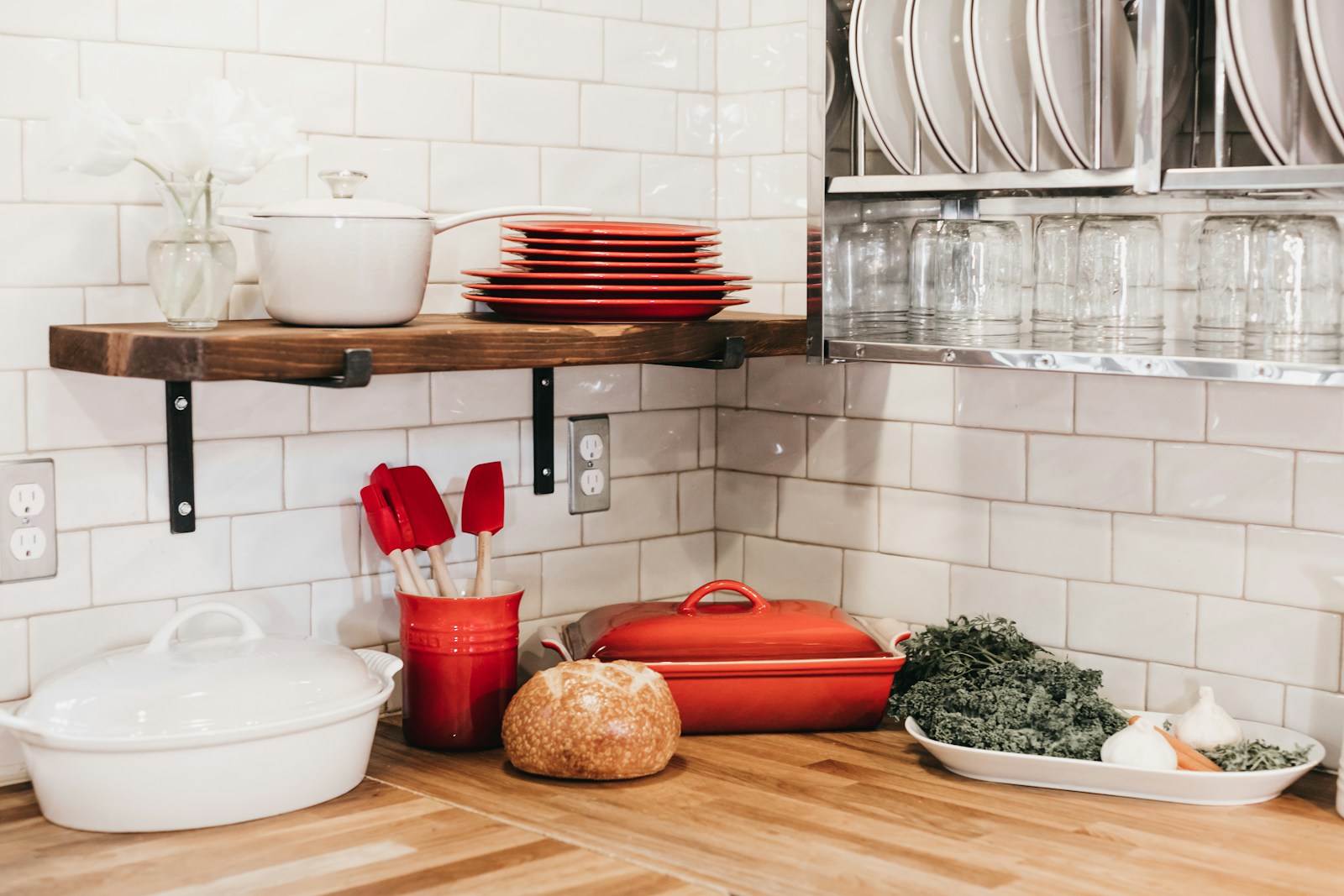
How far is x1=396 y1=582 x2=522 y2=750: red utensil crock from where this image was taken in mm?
1685

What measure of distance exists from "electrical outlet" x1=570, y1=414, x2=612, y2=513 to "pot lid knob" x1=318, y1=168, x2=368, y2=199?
1.85ft

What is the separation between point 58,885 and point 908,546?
1.15 metres

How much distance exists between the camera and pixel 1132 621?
5.82ft

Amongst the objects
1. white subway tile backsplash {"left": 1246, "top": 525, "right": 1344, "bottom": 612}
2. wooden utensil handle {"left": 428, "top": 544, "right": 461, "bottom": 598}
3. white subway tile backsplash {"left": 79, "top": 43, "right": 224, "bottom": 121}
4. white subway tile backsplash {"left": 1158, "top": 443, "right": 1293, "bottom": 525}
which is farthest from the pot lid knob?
white subway tile backsplash {"left": 1246, "top": 525, "right": 1344, "bottom": 612}

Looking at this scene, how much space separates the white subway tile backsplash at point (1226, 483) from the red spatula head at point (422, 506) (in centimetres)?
88

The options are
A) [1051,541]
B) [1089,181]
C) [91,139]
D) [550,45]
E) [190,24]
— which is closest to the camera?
[91,139]

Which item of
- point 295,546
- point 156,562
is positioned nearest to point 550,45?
point 295,546

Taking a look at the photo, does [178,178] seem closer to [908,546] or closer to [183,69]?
[183,69]

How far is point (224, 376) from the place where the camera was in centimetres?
133

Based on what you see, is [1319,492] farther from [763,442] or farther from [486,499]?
[486,499]

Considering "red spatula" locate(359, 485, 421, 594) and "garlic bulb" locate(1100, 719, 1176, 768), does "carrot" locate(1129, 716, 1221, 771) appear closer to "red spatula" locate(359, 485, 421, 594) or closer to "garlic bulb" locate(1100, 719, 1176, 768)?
"garlic bulb" locate(1100, 719, 1176, 768)

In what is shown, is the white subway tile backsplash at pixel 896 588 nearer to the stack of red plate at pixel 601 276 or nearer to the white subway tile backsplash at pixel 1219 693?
the white subway tile backsplash at pixel 1219 693

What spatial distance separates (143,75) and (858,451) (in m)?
1.05

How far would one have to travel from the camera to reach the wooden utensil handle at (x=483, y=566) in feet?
5.74
